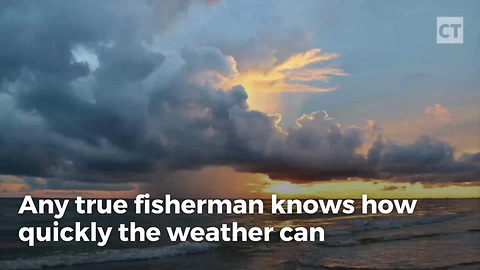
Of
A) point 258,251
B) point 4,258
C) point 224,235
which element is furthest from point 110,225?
point 258,251

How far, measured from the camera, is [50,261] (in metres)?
18.5

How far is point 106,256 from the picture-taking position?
19.7 m

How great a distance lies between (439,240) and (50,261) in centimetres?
1766

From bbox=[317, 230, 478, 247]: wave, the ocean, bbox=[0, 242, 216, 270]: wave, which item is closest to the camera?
the ocean

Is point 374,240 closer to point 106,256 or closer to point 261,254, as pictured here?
point 261,254

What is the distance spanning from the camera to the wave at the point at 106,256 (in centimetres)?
1827

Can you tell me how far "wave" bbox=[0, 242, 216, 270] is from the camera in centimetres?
1827

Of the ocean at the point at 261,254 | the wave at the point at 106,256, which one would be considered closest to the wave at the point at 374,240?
the ocean at the point at 261,254

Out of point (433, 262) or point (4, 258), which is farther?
point (4, 258)

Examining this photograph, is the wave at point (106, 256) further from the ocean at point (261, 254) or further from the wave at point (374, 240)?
the wave at point (374, 240)

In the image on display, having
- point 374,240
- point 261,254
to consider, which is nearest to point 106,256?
point 261,254

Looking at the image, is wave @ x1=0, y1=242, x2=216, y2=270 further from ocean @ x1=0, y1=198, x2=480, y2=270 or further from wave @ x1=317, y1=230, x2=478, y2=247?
wave @ x1=317, y1=230, x2=478, y2=247

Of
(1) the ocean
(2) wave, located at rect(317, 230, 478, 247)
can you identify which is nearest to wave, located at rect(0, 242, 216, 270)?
(1) the ocean

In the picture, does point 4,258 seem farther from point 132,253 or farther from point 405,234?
point 405,234
